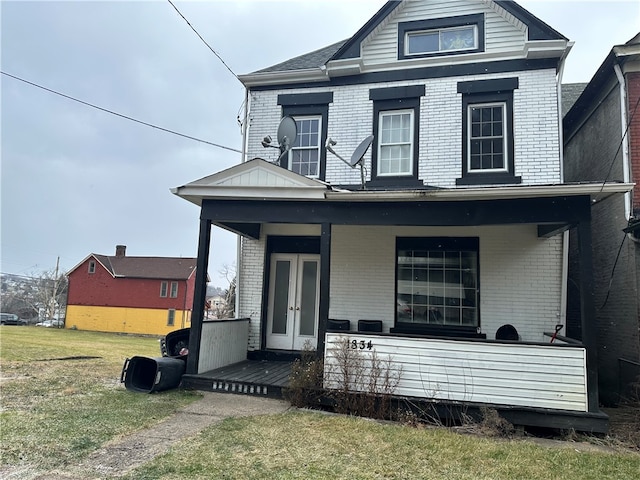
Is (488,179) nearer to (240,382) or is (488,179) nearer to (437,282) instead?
(437,282)

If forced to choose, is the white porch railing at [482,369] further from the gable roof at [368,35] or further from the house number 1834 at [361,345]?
the gable roof at [368,35]

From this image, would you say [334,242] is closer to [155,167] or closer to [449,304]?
[449,304]

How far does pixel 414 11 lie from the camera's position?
8.87 m

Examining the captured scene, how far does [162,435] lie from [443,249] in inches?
233

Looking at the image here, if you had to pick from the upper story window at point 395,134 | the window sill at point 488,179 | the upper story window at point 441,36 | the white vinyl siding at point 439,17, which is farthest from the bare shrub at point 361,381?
the upper story window at point 441,36

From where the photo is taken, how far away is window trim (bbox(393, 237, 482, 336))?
787cm

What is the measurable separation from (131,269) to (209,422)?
31756 millimetres

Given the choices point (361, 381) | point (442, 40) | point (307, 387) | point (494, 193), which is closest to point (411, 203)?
point (494, 193)

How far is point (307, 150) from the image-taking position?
917 centimetres

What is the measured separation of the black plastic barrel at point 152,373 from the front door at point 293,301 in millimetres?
2503

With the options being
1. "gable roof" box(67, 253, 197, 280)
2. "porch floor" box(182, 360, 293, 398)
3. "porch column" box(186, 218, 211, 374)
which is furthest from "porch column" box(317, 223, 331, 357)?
"gable roof" box(67, 253, 197, 280)

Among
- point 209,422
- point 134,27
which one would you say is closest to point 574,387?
point 209,422

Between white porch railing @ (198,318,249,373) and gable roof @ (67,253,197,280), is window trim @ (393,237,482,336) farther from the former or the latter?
gable roof @ (67,253,197,280)

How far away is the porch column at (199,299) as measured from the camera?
22.5 feet
